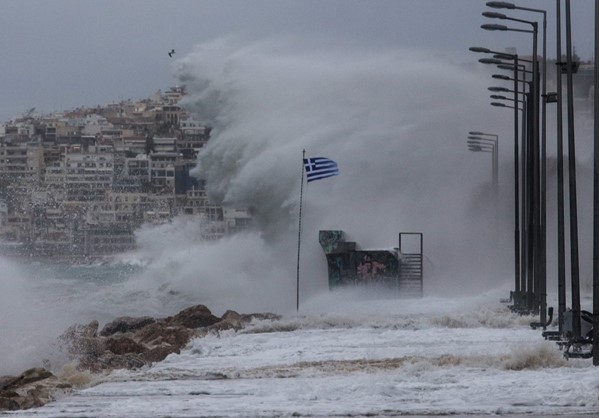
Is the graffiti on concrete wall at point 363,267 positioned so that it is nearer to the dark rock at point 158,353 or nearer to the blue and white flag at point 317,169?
the blue and white flag at point 317,169

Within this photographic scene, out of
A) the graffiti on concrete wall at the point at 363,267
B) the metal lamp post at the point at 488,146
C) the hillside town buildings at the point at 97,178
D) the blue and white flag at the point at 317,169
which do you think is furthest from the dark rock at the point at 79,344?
the hillside town buildings at the point at 97,178

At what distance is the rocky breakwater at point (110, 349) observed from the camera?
61.5 feet

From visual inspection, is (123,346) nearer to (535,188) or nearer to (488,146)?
(535,188)

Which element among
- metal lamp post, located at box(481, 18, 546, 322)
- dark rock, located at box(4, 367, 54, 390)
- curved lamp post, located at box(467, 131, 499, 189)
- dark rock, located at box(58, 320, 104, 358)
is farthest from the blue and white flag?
dark rock, located at box(4, 367, 54, 390)

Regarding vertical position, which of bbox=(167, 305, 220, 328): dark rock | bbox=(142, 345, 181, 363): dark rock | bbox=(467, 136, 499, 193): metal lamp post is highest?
bbox=(467, 136, 499, 193): metal lamp post

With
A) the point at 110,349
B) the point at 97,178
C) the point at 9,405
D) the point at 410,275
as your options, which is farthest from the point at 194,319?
the point at 97,178

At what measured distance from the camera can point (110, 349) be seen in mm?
26469

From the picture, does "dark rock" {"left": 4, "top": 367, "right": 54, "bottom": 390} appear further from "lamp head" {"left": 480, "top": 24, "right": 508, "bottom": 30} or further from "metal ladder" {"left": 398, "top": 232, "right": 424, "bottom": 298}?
"metal ladder" {"left": 398, "top": 232, "right": 424, "bottom": 298}

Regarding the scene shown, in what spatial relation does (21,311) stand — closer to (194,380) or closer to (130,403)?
(194,380)

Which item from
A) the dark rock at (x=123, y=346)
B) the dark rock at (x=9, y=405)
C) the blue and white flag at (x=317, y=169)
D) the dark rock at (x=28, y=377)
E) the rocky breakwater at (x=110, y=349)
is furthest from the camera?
the blue and white flag at (x=317, y=169)

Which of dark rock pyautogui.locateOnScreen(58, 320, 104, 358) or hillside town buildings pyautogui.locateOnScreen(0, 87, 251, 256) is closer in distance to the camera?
dark rock pyautogui.locateOnScreen(58, 320, 104, 358)

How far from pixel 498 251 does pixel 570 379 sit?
Result: 36954mm

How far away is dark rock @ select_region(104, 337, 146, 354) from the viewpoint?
26.3 metres

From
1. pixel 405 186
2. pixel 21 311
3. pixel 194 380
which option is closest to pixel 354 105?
pixel 405 186
